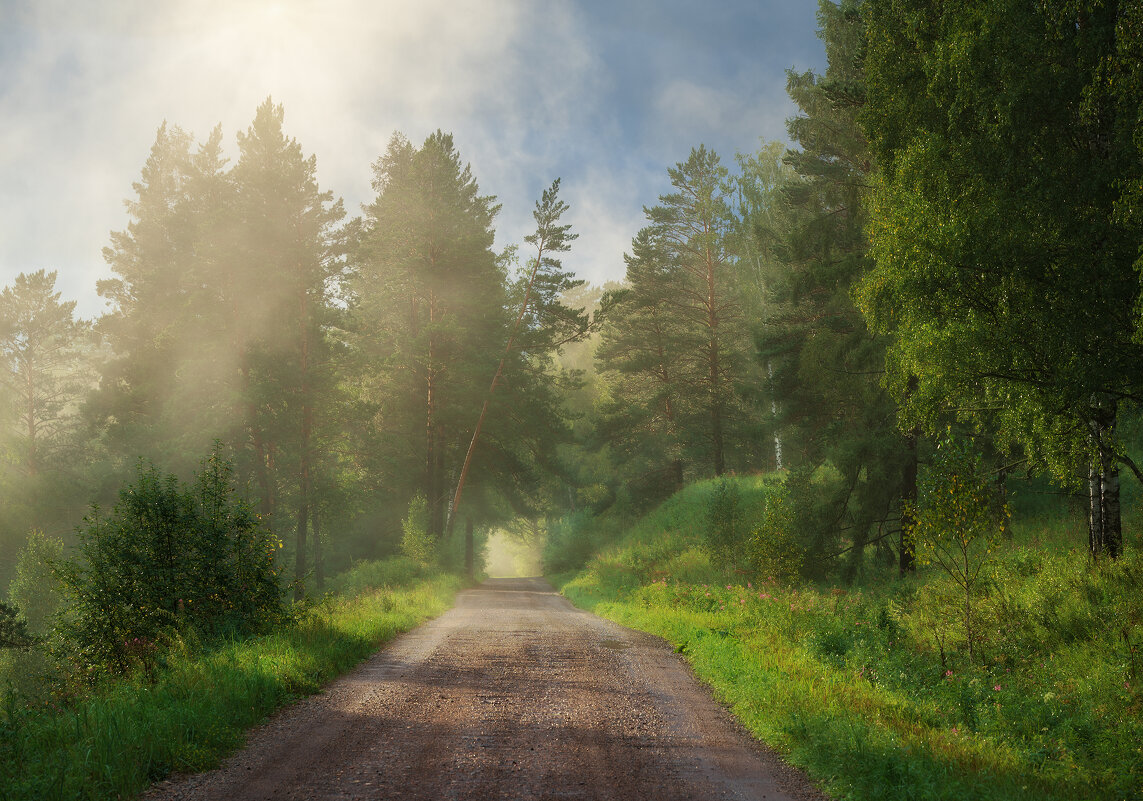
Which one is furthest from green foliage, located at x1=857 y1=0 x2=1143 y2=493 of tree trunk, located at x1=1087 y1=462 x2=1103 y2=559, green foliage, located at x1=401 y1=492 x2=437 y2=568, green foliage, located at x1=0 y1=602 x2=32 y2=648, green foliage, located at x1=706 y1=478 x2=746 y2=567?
green foliage, located at x1=401 y1=492 x2=437 y2=568

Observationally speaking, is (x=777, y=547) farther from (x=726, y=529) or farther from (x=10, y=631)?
(x=10, y=631)

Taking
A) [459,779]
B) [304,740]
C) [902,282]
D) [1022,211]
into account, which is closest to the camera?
[459,779]

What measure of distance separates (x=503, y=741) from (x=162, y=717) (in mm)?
3235

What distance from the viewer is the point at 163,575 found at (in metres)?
10.1

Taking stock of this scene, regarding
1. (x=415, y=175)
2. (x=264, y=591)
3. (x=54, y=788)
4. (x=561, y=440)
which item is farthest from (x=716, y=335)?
(x=54, y=788)

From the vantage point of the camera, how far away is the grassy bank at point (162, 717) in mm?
5094

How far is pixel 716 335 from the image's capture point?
117 feet

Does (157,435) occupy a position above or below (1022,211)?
below

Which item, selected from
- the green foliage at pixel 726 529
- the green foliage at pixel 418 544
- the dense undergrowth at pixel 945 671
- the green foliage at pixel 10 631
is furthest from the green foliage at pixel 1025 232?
the green foliage at pixel 418 544

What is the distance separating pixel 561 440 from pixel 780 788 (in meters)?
32.9

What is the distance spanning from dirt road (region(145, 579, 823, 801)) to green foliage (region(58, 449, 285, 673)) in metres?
2.59

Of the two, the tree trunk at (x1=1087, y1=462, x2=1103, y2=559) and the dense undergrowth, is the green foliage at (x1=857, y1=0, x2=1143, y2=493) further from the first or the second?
the dense undergrowth

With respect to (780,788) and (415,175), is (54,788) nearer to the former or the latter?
(780,788)

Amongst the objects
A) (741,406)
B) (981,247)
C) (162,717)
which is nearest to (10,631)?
(162,717)
